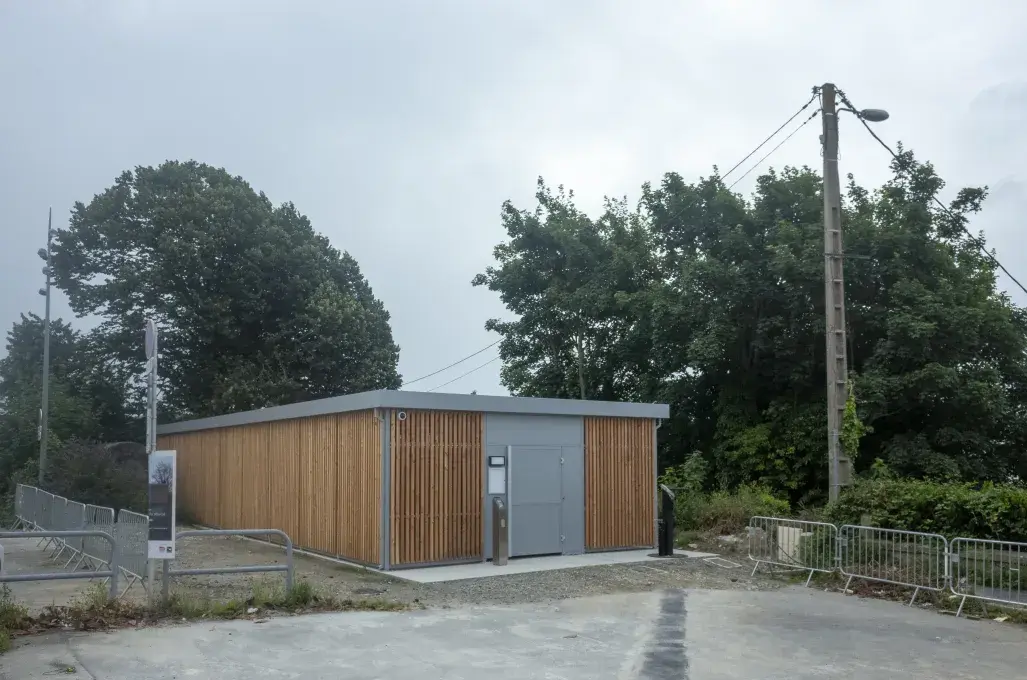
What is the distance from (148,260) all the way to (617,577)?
25.2 metres

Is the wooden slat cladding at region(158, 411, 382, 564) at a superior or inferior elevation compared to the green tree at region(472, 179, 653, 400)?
inferior

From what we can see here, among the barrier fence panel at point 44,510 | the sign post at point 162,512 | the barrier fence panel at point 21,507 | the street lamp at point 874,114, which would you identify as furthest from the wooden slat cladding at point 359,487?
the street lamp at point 874,114

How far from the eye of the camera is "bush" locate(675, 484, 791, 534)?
720 inches

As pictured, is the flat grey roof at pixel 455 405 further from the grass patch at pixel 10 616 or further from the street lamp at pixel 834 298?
the grass patch at pixel 10 616

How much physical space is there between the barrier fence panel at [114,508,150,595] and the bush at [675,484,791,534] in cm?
1085

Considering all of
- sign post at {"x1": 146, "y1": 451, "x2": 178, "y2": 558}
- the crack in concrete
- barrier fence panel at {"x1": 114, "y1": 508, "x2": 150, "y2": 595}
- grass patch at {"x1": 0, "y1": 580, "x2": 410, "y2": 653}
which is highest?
sign post at {"x1": 146, "y1": 451, "x2": 178, "y2": 558}

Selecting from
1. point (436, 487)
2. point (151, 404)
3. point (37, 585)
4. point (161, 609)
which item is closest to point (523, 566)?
point (436, 487)

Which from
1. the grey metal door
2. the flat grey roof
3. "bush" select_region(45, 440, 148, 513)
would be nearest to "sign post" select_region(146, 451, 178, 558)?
the flat grey roof

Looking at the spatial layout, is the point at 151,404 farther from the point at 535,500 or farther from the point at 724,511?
the point at 724,511

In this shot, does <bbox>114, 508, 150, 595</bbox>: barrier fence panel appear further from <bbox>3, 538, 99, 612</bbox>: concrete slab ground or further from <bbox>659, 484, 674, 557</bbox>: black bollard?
<bbox>659, 484, 674, 557</bbox>: black bollard

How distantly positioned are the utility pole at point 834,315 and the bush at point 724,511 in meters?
2.96

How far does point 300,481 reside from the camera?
1716cm

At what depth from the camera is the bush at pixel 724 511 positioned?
1830 centimetres

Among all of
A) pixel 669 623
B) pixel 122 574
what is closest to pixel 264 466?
pixel 122 574
